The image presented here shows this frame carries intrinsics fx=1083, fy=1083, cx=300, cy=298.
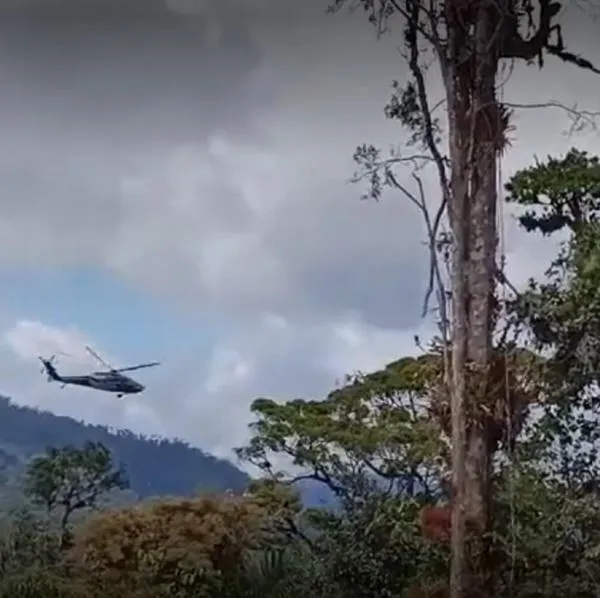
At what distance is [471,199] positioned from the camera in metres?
3.55

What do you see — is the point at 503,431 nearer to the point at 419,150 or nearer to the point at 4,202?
the point at 419,150

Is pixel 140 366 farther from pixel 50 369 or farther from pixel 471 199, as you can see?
pixel 471 199

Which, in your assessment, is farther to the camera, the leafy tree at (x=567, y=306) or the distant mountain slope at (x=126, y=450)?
the distant mountain slope at (x=126, y=450)

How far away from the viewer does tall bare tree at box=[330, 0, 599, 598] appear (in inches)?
137

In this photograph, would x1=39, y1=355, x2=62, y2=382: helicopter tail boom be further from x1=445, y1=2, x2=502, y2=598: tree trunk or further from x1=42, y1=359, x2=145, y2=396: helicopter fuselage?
→ x1=445, y1=2, x2=502, y2=598: tree trunk

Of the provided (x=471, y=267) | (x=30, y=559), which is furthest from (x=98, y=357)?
(x=471, y=267)

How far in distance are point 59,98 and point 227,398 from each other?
189cm

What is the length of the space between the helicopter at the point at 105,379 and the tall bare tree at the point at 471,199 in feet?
5.73

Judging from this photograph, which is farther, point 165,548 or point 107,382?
point 107,382

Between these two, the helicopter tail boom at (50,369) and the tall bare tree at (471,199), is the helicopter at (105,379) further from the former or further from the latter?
the tall bare tree at (471,199)

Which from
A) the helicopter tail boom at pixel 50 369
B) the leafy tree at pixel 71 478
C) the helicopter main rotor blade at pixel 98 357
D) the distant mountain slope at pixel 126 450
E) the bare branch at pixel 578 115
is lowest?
the leafy tree at pixel 71 478

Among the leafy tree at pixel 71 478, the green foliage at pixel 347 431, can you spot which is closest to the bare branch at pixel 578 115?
the green foliage at pixel 347 431

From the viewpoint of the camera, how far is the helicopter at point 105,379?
4.75m

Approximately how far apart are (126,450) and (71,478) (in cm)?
36
